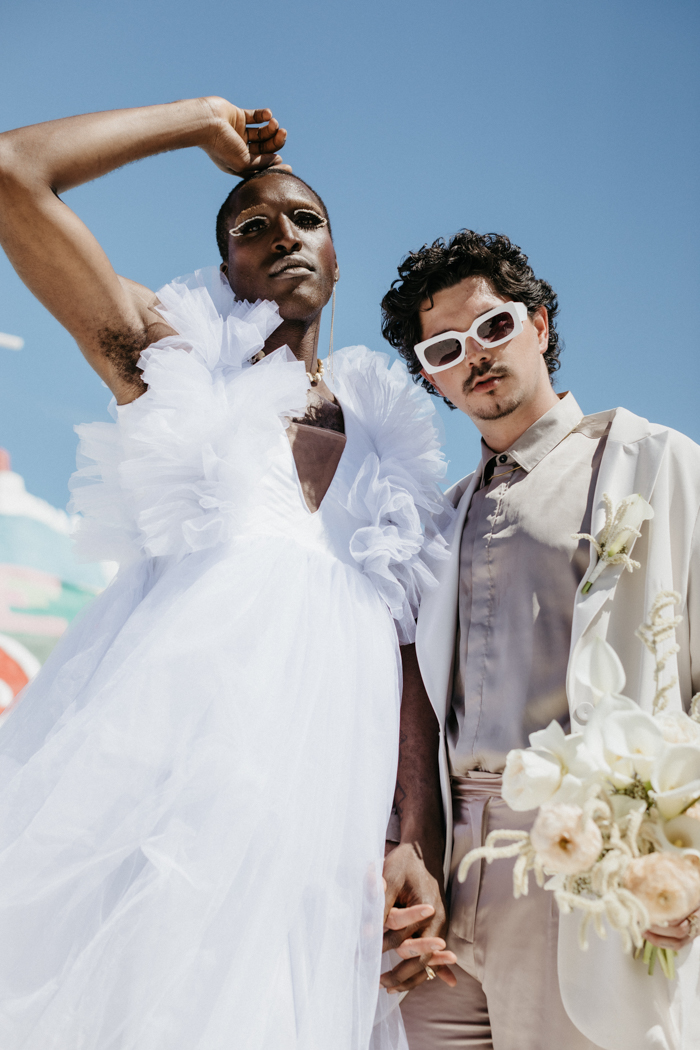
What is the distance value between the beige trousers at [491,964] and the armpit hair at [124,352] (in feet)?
4.53

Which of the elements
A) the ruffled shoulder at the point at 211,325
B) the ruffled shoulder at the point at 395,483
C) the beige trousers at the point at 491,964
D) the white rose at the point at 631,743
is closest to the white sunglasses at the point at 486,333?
the ruffled shoulder at the point at 395,483

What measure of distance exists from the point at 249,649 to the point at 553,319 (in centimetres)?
189

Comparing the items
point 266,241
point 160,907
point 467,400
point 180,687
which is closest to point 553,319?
point 467,400

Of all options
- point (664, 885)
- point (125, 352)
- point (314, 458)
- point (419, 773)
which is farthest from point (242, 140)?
point (664, 885)

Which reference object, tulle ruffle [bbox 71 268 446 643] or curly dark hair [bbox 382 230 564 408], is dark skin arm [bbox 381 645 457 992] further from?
curly dark hair [bbox 382 230 564 408]

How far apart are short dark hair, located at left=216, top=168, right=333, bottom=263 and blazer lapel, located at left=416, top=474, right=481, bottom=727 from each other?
1328 mm

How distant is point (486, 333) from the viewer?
97.9 inches

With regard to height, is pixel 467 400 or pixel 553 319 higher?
pixel 553 319

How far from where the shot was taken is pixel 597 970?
1598 mm

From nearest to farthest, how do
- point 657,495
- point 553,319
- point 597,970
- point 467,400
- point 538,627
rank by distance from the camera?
1. point 597,970
2. point 657,495
3. point 538,627
4. point 467,400
5. point 553,319

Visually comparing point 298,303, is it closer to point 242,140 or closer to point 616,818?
point 242,140

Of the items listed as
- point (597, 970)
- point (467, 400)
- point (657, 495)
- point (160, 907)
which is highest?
point (467, 400)

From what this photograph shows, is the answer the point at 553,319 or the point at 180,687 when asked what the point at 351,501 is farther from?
the point at 553,319

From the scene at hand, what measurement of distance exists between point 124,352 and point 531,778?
1.54 m
